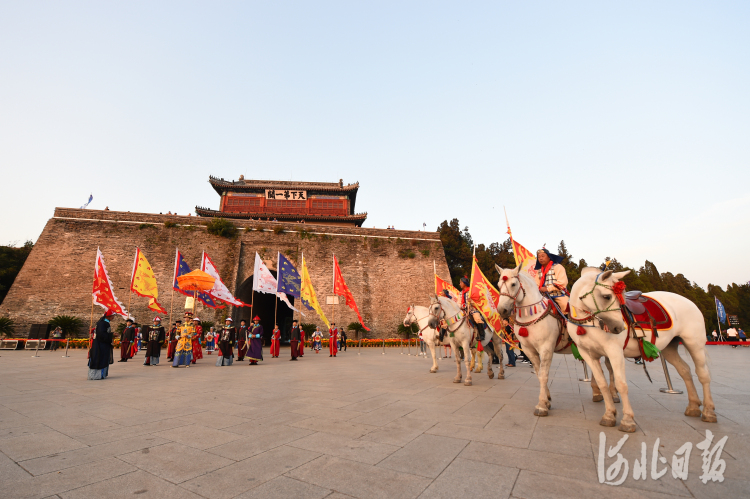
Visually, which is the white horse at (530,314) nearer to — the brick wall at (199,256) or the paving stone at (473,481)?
the paving stone at (473,481)

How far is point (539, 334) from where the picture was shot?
184 inches

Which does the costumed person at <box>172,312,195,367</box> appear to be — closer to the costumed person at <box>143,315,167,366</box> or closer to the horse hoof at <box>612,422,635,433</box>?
the costumed person at <box>143,315,167,366</box>

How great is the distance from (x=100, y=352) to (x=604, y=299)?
32.4 feet

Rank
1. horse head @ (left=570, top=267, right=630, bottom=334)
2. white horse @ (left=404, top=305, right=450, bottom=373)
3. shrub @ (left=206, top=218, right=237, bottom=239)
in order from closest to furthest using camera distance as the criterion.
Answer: horse head @ (left=570, top=267, right=630, bottom=334)
white horse @ (left=404, top=305, right=450, bottom=373)
shrub @ (left=206, top=218, right=237, bottom=239)

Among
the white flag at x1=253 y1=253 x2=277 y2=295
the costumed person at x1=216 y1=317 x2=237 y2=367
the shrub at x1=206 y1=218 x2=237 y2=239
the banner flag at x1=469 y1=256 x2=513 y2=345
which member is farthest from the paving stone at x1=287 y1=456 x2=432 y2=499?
the shrub at x1=206 y1=218 x2=237 y2=239

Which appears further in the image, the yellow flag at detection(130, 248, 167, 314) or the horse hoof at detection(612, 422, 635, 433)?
the yellow flag at detection(130, 248, 167, 314)

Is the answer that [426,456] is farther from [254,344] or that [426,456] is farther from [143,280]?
[143,280]

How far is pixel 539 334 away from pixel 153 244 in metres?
25.7

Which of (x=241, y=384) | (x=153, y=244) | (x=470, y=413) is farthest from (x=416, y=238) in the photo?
(x=470, y=413)

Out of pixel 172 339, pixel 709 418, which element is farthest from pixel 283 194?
pixel 709 418

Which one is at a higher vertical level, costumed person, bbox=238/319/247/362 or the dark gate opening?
the dark gate opening

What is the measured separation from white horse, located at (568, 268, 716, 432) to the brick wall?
20329 millimetres

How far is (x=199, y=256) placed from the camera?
23.5m

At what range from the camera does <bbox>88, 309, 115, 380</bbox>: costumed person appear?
766 cm
